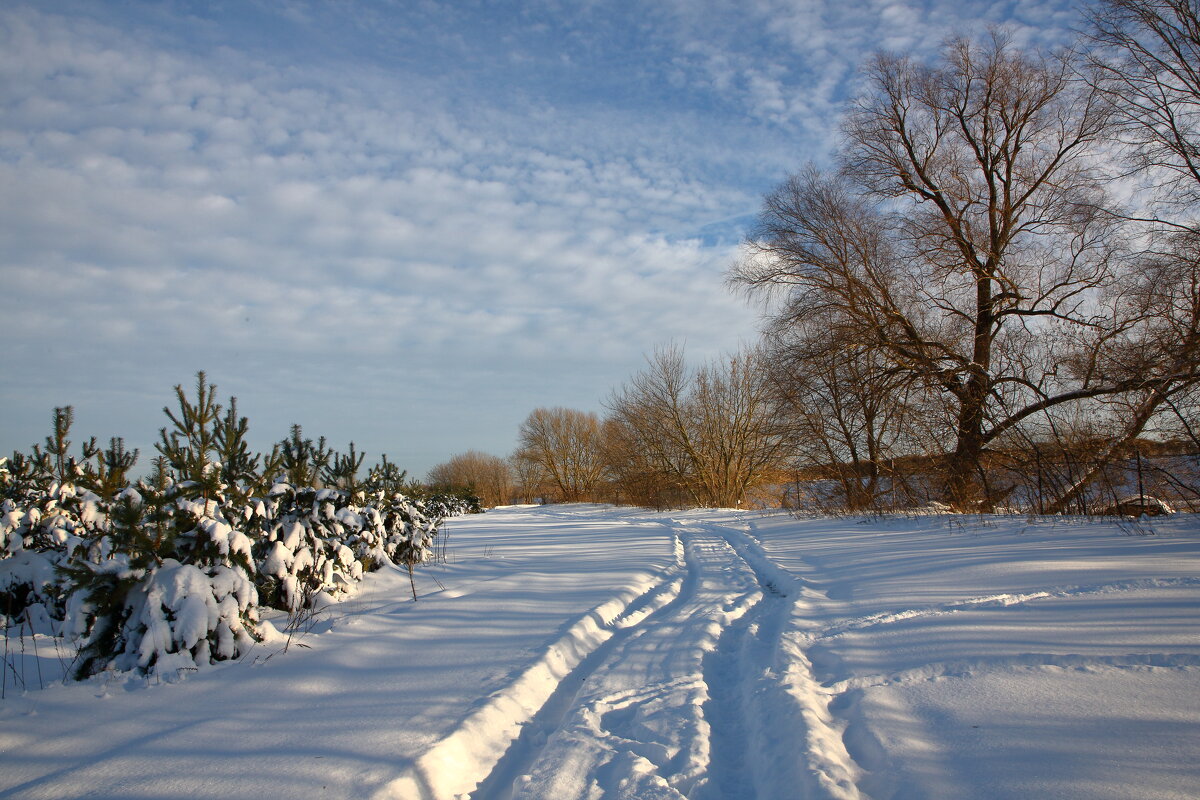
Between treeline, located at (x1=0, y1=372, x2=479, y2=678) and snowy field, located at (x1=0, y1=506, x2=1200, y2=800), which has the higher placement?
treeline, located at (x1=0, y1=372, x2=479, y2=678)

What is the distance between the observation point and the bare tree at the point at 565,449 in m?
58.8

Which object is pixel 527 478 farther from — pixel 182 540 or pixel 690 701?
pixel 690 701

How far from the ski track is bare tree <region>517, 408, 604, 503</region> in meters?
52.6

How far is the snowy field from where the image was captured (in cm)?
285

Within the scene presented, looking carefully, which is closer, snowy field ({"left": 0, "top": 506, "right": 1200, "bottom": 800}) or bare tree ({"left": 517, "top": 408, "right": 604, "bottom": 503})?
snowy field ({"left": 0, "top": 506, "right": 1200, "bottom": 800})

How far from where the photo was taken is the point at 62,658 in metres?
5.05

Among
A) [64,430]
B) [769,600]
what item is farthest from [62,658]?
[769,600]

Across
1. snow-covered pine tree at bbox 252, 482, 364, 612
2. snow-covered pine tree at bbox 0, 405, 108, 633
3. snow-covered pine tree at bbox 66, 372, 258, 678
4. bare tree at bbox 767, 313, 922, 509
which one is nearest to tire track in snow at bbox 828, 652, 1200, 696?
snow-covered pine tree at bbox 66, 372, 258, 678

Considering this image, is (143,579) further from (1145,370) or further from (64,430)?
(1145,370)

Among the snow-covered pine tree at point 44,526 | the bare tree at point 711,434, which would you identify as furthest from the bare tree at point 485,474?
the snow-covered pine tree at point 44,526

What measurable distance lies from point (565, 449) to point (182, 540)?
54.9m

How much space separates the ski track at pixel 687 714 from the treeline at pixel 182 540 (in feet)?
8.21

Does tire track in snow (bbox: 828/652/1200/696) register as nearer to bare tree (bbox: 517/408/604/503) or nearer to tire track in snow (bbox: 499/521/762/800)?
tire track in snow (bbox: 499/521/762/800)

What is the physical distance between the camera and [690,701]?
12.7 feet
